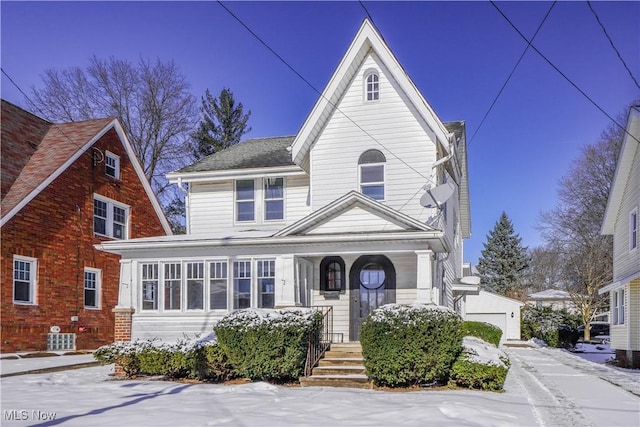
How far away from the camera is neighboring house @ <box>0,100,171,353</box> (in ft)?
62.6

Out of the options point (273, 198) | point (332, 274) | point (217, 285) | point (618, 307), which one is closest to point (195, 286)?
point (217, 285)

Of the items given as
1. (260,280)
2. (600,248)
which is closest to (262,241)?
(260,280)

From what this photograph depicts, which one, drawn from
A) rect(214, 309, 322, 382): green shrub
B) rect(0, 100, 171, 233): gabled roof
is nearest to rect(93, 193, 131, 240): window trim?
rect(0, 100, 171, 233): gabled roof

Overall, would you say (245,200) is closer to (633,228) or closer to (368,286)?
(368,286)

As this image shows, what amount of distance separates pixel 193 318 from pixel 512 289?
145ft

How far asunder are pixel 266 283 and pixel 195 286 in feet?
6.32

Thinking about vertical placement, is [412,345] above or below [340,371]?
above

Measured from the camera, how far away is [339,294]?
52.7 ft

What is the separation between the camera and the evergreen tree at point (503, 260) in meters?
56.6

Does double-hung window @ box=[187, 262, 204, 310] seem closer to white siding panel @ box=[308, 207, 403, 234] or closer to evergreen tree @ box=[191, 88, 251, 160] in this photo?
white siding panel @ box=[308, 207, 403, 234]

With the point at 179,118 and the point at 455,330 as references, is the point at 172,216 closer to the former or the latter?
the point at 179,118

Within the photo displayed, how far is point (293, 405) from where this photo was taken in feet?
32.2

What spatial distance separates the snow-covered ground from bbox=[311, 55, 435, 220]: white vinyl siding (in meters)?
5.59

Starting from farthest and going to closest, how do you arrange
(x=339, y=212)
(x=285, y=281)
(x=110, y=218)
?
(x=110, y=218) < (x=339, y=212) < (x=285, y=281)
